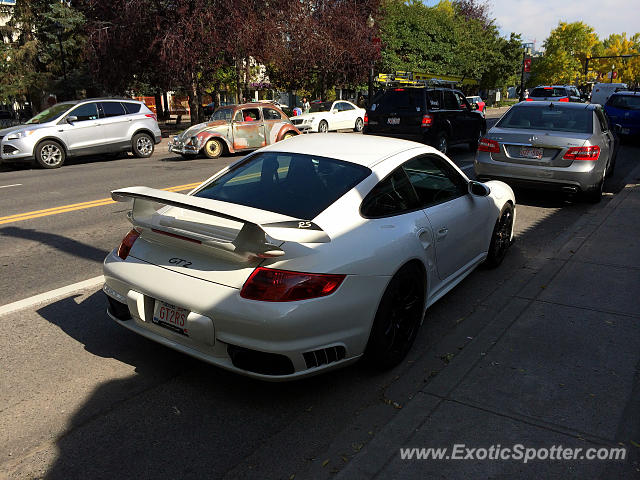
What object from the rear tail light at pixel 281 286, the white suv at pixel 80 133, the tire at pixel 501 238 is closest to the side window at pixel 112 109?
the white suv at pixel 80 133

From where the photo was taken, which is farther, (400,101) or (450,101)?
(450,101)

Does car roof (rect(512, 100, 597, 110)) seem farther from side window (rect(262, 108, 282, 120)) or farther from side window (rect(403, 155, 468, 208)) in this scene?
side window (rect(262, 108, 282, 120))

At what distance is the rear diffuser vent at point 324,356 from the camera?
3.07m

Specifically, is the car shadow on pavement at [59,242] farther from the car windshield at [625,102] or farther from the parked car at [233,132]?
the car windshield at [625,102]

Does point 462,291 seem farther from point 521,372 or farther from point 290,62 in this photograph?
point 290,62

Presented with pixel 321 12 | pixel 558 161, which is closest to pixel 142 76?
pixel 321 12

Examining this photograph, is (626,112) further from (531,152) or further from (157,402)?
(157,402)

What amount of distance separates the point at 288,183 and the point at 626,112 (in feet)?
61.2

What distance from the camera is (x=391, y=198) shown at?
3.83m

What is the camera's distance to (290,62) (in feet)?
98.6

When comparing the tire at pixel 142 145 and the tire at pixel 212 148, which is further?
the tire at pixel 142 145

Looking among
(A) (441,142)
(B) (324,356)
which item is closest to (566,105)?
(A) (441,142)

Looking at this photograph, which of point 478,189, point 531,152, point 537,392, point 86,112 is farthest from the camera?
point 86,112

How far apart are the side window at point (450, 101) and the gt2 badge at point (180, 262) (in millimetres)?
12416
